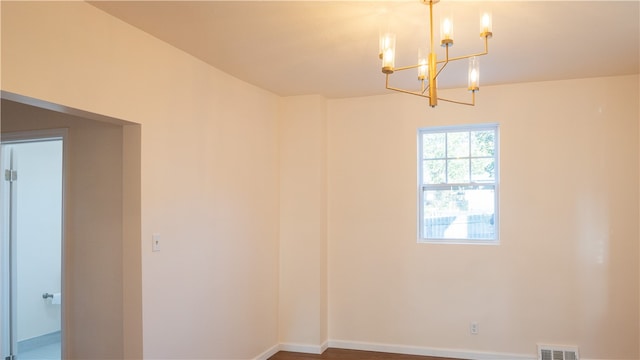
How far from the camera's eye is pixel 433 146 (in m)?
4.59

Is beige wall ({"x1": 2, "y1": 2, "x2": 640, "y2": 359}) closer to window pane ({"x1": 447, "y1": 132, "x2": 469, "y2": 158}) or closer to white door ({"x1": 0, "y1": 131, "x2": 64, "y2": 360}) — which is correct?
window pane ({"x1": 447, "y1": 132, "x2": 469, "y2": 158})

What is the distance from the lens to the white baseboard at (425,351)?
4215 mm

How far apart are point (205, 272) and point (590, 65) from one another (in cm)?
340

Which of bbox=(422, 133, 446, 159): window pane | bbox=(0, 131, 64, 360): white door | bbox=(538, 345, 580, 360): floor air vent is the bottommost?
bbox=(538, 345, 580, 360): floor air vent

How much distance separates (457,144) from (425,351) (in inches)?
78.8

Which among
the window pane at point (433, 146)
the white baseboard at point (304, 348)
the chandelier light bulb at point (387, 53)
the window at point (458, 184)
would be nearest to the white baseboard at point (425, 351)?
the white baseboard at point (304, 348)

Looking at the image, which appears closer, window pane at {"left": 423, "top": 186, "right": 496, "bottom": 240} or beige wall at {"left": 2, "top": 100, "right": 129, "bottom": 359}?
beige wall at {"left": 2, "top": 100, "right": 129, "bottom": 359}

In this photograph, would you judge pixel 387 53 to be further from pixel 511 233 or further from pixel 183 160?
pixel 511 233

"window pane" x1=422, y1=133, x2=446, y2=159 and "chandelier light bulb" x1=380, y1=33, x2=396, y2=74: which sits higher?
"chandelier light bulb" x1=380, y1=33, x2=396, y2=74

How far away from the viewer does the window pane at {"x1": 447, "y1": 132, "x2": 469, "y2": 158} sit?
177 inches

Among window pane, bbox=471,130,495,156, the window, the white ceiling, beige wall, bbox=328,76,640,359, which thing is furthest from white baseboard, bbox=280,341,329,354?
the white ceiling

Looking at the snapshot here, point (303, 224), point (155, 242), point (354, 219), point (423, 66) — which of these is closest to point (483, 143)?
point (354, 219)

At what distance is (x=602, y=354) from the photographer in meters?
4.01

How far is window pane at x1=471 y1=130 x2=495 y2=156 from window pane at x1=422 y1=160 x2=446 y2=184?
0.32 meters
